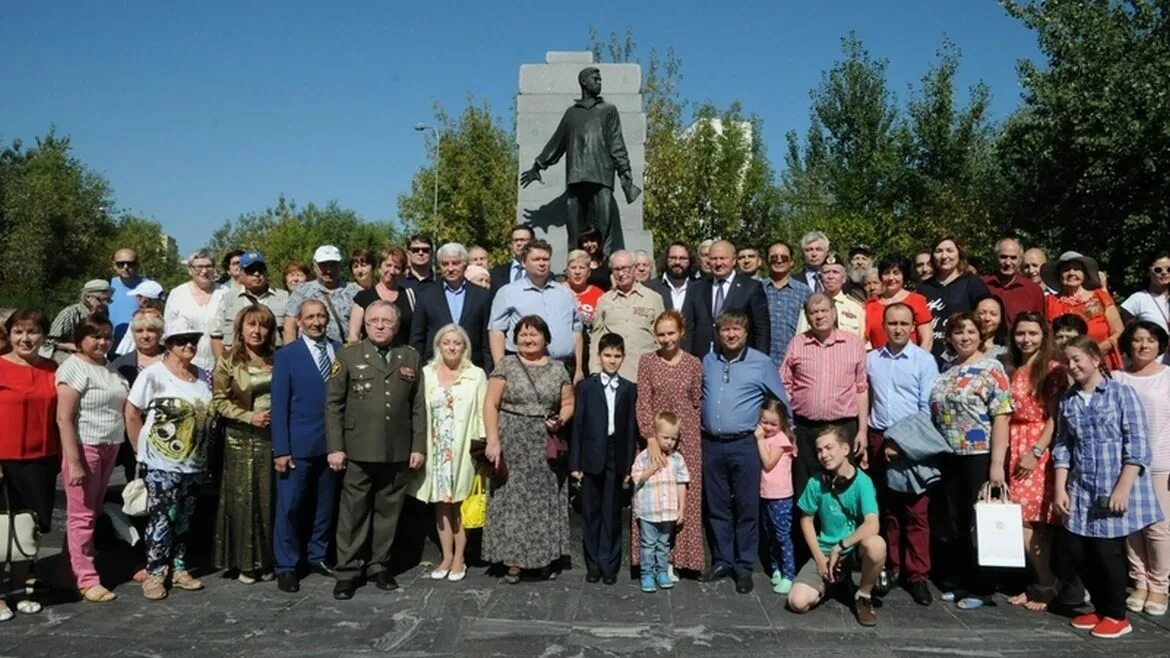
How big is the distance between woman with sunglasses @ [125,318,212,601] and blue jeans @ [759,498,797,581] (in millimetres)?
3490

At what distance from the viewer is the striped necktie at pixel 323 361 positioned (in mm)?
5852

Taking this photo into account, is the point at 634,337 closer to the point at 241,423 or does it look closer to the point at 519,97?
the point at 241,423

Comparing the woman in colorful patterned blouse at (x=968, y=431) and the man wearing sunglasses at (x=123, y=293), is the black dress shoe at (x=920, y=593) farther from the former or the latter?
the man wearing sunglasses at (x=123, y=293)

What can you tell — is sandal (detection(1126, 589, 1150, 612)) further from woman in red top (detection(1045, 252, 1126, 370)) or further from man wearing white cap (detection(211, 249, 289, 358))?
man wearing white cap (detection(211, 249, 289, 358))

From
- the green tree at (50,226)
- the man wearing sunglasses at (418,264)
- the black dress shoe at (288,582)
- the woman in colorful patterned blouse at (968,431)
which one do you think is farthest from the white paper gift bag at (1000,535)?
the green tree at (50,226)

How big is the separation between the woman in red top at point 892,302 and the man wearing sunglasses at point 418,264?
332 cm

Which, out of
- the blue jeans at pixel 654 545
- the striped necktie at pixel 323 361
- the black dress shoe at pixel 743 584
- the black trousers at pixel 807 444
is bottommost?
the black dress shoe at pixel 743 584

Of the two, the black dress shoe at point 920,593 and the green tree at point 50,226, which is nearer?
the black dress shoe at point 920,593

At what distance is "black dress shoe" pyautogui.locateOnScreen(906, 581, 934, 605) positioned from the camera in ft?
18.4

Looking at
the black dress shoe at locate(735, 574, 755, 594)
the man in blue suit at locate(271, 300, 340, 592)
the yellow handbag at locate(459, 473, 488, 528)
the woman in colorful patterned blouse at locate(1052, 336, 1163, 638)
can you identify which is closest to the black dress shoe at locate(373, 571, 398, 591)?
the man in blue suit at locate(271, 300, 340, 592)

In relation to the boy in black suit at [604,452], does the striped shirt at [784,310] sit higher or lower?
higher

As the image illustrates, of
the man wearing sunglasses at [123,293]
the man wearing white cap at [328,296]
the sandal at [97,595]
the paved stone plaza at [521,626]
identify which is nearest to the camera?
the paved stone plaza at [521,626]

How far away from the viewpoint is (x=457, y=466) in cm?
597

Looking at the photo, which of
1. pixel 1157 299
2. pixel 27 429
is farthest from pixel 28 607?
pixel 1157 299
